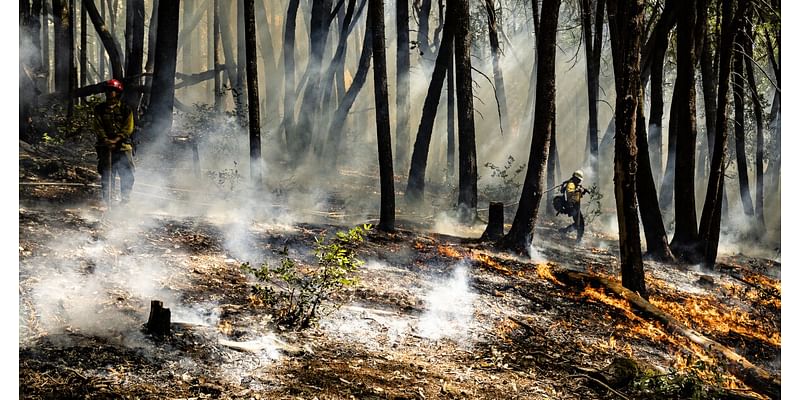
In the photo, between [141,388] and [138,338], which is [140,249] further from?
[141,388]

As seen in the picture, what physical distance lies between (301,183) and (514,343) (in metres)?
6.85

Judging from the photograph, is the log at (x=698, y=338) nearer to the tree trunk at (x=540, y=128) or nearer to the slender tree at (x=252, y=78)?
the tree trunk at (x=540, y=128)

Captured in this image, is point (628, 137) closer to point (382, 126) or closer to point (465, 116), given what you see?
point (382, 126)

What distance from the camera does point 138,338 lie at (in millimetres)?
4734

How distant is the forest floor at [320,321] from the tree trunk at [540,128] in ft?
1.20

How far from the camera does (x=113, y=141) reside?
736 centimetres

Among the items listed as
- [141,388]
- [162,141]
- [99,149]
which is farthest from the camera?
[162,141]

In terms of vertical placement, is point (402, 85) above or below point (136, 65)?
above

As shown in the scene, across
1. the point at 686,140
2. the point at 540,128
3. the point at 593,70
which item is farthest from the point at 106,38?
the point at 686,140

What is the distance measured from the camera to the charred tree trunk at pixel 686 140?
Result: 31.9ft

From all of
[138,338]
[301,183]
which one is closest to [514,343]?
[138,338]

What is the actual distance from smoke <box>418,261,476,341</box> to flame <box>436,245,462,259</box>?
1.79 feet

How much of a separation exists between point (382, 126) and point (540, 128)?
7.08 feet

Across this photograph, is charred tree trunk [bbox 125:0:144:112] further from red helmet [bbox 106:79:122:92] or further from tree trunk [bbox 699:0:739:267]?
tree trunk [bbox 699:0:739:267]
